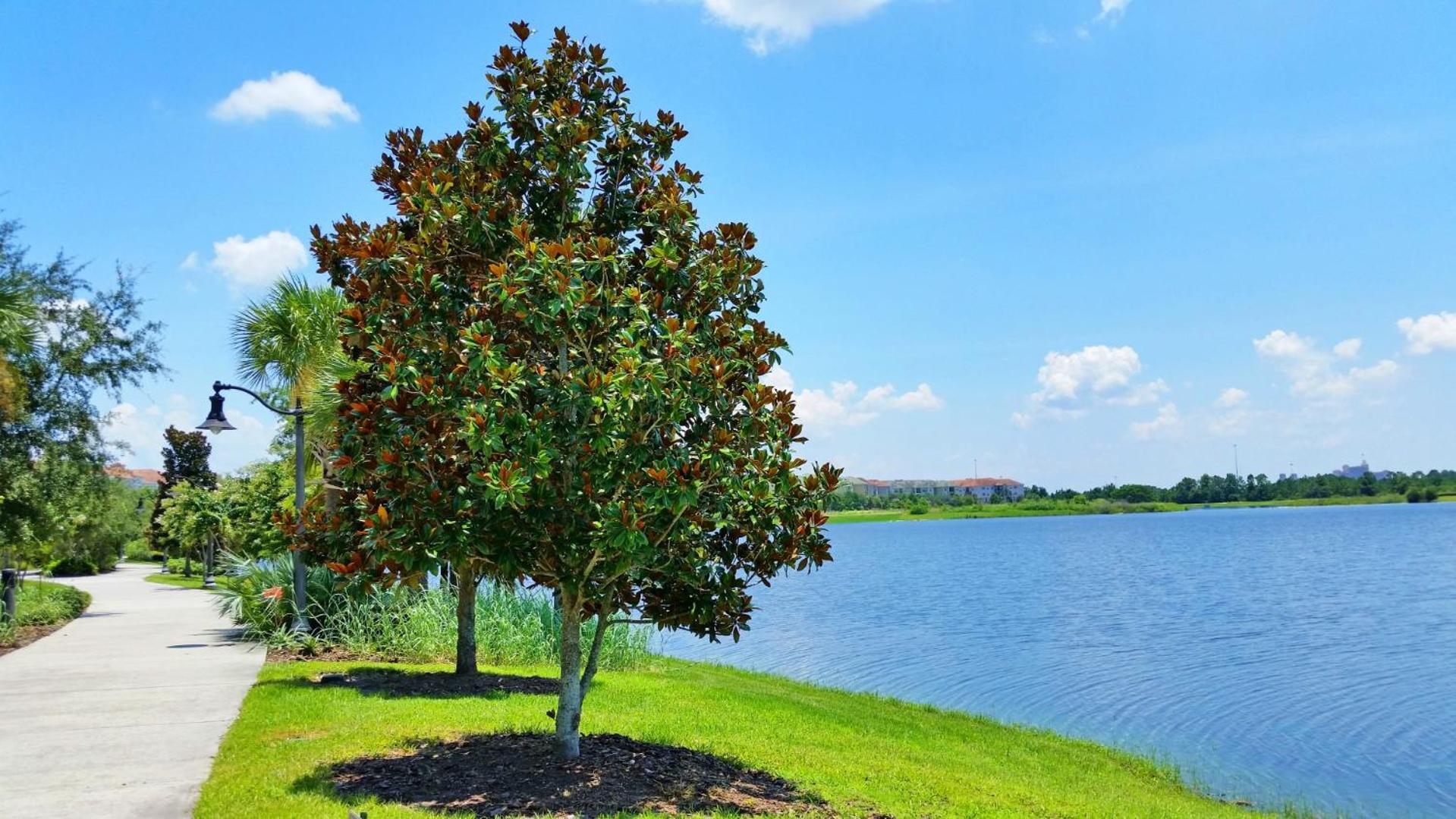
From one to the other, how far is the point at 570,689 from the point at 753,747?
2.31 metres

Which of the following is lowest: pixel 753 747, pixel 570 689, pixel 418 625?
pixel 753 747

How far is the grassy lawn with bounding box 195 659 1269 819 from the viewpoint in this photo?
303 inches

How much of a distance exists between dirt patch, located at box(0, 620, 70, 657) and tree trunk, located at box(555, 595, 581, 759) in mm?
12735

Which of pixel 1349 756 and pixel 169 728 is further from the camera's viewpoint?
pixel 1349 756

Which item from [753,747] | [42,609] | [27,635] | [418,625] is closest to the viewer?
[753,747]

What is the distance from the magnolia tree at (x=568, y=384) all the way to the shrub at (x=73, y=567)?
4863cm

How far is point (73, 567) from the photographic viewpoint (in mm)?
48531

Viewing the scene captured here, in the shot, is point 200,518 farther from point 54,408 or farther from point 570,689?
point 570,689

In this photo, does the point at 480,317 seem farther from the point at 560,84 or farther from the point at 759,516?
the point at 759,516

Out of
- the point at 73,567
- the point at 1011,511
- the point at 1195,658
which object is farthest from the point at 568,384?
the point at 1011,511

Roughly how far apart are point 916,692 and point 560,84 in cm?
1438

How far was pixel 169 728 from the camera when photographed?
31.5 ft

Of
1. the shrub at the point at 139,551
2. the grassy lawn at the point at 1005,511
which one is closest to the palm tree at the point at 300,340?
the shrub at the point at 139,551

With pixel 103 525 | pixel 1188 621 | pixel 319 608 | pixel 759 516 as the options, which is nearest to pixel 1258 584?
pixel 1188 621
